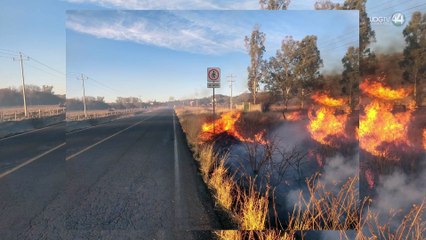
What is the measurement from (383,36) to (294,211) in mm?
1384

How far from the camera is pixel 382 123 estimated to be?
2723mm

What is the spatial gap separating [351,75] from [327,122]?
1.22 feet

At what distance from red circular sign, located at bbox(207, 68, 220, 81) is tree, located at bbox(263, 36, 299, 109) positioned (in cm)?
35

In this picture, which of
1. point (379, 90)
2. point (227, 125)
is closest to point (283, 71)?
point (227, 125)

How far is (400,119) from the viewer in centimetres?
271

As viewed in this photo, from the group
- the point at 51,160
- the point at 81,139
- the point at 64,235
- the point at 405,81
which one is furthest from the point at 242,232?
the point at 51,160

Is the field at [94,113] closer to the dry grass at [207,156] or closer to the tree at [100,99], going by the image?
the tree at [100,99]

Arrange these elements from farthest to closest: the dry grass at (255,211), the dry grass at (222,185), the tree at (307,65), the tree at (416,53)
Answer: the dry grass at (222,185), the dry grass at (255,211), the tree at (307,65), the tree at (416,53)

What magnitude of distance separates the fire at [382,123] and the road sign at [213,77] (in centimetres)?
103

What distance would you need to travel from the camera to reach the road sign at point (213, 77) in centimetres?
284

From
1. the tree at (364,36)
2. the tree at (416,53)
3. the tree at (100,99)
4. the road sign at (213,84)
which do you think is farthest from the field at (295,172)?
the tree at (100,99)

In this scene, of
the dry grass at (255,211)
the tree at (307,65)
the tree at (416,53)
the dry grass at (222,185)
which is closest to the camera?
the tree at (416,53)

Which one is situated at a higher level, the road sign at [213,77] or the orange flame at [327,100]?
the road sign at [213,77]

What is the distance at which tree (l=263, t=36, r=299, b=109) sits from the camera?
2.77 meters
